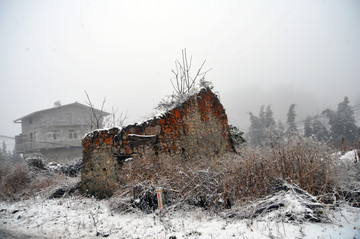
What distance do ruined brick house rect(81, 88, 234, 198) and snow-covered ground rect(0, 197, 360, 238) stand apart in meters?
0.96

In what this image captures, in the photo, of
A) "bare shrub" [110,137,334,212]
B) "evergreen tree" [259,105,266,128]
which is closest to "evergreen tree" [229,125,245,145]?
"bare shrub" [110,137,334,212]

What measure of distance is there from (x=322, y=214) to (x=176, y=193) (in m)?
2.64

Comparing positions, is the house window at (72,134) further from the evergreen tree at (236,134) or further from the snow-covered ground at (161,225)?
the snow-covered ground at (161,225)

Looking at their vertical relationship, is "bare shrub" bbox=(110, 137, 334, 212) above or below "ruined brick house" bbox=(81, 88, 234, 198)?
below

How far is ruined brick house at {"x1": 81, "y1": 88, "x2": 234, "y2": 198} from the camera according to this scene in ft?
19.9

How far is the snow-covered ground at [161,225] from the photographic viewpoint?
9.24 ft

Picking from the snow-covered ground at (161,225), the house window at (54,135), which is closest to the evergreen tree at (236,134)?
the snow-covered ground at (161,225)

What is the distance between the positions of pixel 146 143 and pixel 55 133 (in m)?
26.0

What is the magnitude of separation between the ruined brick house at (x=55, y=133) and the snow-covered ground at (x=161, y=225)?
2232cm

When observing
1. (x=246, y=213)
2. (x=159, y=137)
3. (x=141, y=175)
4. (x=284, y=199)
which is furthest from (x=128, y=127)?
(x=284, y=199)

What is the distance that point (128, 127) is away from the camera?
20.5ft

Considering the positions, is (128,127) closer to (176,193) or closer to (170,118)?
(170,118)

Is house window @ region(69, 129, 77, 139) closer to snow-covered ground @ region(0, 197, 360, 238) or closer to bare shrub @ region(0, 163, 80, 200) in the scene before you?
bare shrub @ region(0, 163, 80, 200)

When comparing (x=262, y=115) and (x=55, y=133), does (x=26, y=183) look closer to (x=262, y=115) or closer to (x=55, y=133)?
(x=55, y=133)
